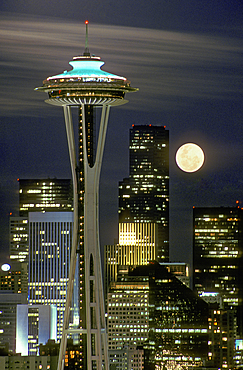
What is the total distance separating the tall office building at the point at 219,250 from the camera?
141625mm

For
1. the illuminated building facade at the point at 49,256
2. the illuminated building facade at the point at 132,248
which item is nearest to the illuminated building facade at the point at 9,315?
the illuminated building facade at the point at 49,256

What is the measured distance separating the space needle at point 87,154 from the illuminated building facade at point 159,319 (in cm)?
4165

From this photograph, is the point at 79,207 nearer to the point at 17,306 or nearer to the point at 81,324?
the point at 81,324

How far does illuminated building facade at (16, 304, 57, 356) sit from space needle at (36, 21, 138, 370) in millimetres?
38851

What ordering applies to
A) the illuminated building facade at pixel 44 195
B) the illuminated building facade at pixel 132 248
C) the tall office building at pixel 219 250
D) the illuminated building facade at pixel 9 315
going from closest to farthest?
the illuminated building facade at pixel 9 315, the illuminated building facade at pixel 132 248, the tall office building at pixel 219 250, the illuminated building facade at pixel 44 195

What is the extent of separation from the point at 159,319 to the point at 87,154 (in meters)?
58.7

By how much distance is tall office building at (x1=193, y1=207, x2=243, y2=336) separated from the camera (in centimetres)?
14162

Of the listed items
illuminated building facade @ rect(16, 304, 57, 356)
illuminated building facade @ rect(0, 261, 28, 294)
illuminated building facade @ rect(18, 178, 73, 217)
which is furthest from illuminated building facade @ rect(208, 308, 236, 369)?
illuminated building facade @ rect(18, 178, 73, 217)

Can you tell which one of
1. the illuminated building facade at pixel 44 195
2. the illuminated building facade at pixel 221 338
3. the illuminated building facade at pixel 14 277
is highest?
the illuminated building facade at pixel 44 195

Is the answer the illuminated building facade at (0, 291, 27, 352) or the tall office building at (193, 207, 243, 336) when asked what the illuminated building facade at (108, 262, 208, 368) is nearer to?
the illuminated building facade at (0, 291, 27, 352)

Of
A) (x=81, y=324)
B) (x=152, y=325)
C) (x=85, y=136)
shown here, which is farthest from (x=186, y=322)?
(x=85, y=136)

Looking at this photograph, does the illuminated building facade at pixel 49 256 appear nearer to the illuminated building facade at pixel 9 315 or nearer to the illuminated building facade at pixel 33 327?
the illuminated building facade at pixel 9 315

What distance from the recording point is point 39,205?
14950 cm

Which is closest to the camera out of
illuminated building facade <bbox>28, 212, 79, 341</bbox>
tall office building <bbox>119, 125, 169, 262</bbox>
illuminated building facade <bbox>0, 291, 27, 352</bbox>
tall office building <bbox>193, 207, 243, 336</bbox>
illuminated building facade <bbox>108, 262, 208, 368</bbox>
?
illuminated building facade <bbox>108, 262, 208, 368</bbox>
